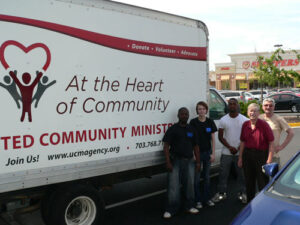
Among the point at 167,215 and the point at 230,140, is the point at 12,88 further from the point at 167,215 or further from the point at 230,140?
the point at 230,140

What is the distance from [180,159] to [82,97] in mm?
1933

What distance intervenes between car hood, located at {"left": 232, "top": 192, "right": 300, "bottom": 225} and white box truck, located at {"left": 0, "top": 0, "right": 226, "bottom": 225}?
7.20 feet

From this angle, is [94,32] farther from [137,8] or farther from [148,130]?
[148,130]

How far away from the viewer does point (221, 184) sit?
6359 millimetres

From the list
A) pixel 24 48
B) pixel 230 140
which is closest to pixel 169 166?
pixel 230 140

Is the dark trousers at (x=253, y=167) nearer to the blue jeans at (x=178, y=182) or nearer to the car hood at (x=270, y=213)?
the blue jeans at (x=178, y=182)

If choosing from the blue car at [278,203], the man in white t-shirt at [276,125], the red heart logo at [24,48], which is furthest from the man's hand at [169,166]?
the red heart logo at [24,48]

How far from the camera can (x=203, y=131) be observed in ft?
19.6

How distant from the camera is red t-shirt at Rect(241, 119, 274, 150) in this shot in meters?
5.34

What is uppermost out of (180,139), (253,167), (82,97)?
(82,97)

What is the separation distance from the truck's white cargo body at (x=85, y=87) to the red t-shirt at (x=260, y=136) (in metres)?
1.18

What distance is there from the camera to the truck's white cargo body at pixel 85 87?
4027 mm

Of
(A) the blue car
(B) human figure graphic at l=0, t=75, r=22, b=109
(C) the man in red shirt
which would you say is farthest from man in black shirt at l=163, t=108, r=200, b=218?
(B) human figure graphic at l=0, t=75, r=22, b=109

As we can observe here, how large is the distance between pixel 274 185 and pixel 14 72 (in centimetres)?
295
